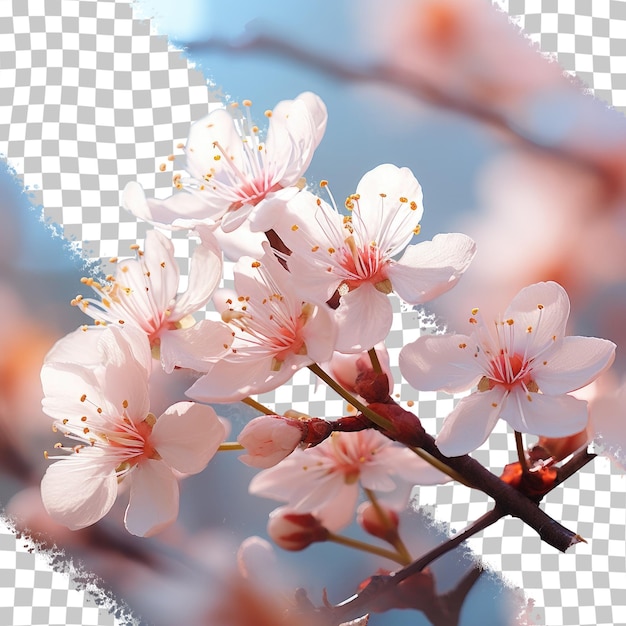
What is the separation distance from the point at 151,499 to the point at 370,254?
175mm

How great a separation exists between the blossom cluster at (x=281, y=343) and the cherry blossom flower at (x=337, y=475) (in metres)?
0.09

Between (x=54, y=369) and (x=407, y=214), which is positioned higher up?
(x=407, y=214)

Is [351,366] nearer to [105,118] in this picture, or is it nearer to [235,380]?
[235,380]

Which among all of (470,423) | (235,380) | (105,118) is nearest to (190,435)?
(235,380)

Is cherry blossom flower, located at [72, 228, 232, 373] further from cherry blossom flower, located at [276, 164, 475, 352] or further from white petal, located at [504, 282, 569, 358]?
white petal, located at [504, 282, 569, 358]

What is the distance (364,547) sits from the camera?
52 cm

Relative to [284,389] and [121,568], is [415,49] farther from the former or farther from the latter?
[121,568]

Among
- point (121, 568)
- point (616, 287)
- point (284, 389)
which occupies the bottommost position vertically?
point (121, 568)

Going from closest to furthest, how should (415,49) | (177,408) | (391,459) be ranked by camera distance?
(177,408)
(391,459)
(415,49)

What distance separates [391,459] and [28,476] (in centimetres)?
28

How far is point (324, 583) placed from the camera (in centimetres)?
55

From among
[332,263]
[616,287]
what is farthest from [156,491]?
[616,287]

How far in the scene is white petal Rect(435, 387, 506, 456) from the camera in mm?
353

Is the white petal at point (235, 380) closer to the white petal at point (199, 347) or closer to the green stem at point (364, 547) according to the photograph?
the white petal at point (199, 347)
